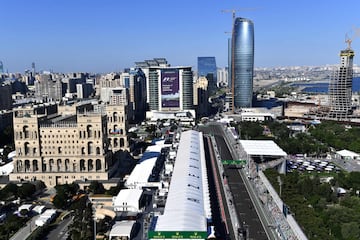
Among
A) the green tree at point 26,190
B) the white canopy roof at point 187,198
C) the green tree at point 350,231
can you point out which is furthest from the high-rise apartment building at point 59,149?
the green tree at point 350,231

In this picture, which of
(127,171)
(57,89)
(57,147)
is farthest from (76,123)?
(57,89)

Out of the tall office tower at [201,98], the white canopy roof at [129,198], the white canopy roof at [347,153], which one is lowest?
the white canopy roof at [129,198]

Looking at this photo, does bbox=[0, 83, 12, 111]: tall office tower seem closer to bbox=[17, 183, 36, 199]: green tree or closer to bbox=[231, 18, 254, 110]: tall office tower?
bbox=[17, 183, 36, 199]: green tree


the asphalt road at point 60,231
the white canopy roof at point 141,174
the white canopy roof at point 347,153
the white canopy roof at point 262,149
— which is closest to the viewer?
the asphalt road at point 60,231

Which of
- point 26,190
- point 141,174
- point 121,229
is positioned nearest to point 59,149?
point 26,190

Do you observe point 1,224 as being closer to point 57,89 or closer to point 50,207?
point 50,207

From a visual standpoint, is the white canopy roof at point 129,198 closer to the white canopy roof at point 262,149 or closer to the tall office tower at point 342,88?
the white canopy roof at point 262,149

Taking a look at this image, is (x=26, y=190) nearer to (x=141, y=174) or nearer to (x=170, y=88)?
(x=141, y=174)
